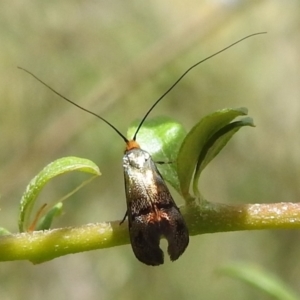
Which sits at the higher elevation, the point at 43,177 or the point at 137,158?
the point at 137,158

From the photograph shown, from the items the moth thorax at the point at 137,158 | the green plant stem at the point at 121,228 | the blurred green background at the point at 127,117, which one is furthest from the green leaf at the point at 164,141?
the blurred green background at the point at 127,117

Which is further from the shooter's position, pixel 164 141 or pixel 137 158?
pixel 137 158

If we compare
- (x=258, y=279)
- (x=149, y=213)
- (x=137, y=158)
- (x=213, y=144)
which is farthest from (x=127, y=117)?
(x=213, y=144)

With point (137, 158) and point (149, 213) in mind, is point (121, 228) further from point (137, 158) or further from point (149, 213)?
point (137, 158)

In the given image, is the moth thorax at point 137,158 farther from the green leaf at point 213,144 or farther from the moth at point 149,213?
the green leaf at point 213,144

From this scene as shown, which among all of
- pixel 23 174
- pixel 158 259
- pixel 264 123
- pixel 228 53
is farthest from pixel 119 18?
pixel 158 259

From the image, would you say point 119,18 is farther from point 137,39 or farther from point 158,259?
point 158,259
